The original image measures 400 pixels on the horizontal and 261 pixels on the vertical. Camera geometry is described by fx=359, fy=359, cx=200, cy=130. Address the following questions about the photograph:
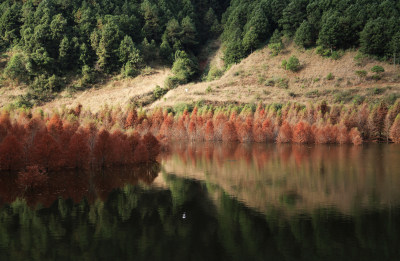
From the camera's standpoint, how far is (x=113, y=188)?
106 ft

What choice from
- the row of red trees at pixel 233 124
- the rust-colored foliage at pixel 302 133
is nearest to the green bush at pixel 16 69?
the row of red trees at pixel 233 124

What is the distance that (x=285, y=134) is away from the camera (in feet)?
228

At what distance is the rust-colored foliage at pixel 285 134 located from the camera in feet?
228

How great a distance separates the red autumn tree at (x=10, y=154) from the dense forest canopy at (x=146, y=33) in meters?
67.8

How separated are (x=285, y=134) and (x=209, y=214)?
47.0 m

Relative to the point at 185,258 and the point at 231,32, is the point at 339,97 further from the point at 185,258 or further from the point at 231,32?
the point at 185,258

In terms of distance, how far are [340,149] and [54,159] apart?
143 feet

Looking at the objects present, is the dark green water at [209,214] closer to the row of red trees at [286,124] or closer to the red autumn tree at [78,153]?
the red autumn tree at [78,153]

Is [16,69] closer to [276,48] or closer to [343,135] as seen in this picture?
[276,48]

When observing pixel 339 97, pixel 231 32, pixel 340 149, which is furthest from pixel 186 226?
pixel 231 32

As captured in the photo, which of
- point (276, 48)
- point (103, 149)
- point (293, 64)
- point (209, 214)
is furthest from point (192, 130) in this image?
point (209, 214)

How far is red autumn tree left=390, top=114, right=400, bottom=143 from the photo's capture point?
67.5m

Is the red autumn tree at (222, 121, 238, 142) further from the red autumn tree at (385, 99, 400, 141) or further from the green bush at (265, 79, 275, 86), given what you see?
the red autumn tree at (385, 99, 400, 141)

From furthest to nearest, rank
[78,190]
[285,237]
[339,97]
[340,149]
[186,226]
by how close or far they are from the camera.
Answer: [339,97]
[340,149]
[78,190]
[186,226]
[285,237]
